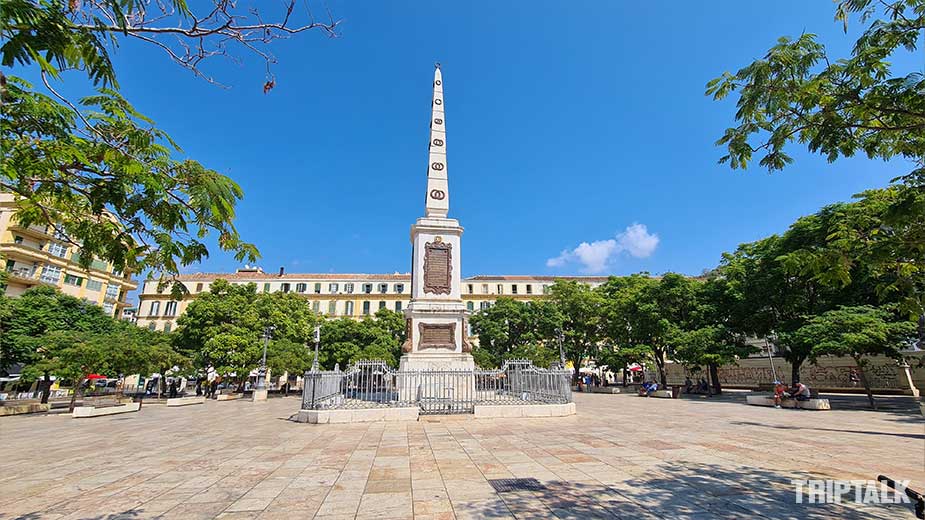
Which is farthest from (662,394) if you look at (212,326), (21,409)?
(21,409)

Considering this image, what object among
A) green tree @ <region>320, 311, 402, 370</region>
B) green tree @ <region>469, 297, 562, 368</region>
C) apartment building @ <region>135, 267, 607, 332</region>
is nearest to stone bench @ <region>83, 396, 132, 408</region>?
green tree @ <region>320, 311, 402, 370</region>

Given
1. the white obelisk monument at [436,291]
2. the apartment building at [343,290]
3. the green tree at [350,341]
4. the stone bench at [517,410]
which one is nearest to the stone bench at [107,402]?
the green tree at [350,341]

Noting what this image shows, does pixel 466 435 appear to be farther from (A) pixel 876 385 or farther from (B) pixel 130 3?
(A) pixel 876 385

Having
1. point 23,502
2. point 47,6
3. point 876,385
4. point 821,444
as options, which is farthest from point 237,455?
point 876,385

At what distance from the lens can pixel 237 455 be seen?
8.02 metres

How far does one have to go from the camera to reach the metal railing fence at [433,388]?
44.7ft

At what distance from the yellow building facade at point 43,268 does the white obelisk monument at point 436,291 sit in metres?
28.4

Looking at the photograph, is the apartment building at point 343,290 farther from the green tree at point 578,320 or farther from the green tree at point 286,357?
the green tree at point 286,357

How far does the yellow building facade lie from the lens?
34.2 meters

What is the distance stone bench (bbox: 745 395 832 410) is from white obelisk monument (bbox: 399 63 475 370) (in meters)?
13.6

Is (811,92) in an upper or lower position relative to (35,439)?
upper

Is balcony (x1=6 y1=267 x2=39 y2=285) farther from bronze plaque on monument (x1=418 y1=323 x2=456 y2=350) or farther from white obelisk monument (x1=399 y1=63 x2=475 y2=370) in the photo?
bronze plaque on monument (x1=418 y1=323 x2=456 y2=350)

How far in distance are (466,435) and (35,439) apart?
11.4 meters

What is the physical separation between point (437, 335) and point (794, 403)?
15.1 metres
